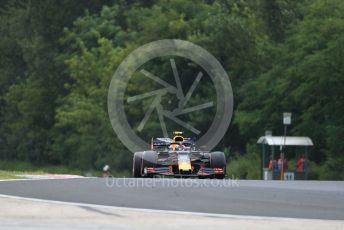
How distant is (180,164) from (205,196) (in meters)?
9.88

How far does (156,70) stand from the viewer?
6644 cm

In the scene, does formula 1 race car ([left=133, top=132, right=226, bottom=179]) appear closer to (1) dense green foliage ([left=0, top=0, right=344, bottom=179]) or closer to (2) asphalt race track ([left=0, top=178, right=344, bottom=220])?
(2) asphalt race track ([left=0, top=178, right=344, bottom=220])

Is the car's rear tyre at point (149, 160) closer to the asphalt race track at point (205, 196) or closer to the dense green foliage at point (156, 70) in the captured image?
the asphalt race track at point (205, 196)

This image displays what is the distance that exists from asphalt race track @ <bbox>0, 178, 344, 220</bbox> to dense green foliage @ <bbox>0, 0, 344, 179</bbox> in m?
29.5

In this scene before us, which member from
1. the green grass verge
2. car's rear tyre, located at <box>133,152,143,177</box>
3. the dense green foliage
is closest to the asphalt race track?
car's rear tyre, located at <box>133,152,143,177</box>

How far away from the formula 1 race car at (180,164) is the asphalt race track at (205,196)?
5661 mm

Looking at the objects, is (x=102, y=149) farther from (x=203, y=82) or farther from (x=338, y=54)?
(x=338, y=54)

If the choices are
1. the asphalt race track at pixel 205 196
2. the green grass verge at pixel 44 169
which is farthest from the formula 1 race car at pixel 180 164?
the green grass verge at pixel 44 169

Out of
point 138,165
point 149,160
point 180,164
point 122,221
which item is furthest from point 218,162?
point 122,221

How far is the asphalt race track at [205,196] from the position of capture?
15.8 metres

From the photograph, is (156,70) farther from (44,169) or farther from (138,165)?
(138,165)

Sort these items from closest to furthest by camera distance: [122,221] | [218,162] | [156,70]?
[122,221] → [218,162] → [156,70]

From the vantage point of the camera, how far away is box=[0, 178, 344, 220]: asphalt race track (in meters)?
15.8

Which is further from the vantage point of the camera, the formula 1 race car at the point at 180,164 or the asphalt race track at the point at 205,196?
the formula 1 race car at the point at 180,164
